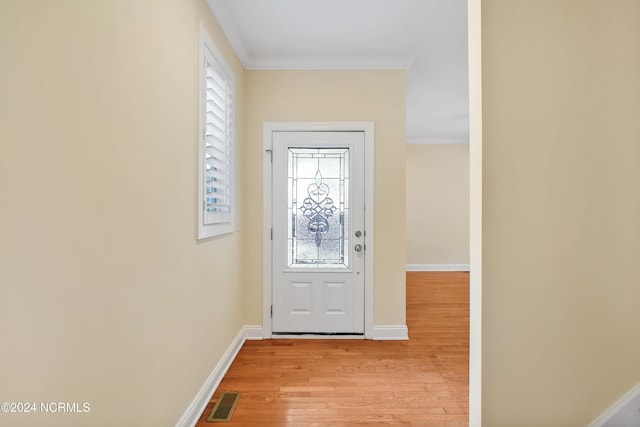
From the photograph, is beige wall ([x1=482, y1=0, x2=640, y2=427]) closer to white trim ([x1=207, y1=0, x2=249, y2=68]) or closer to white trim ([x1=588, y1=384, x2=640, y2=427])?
white trim ([x1=588, y1=384, x2=640, y2=427])

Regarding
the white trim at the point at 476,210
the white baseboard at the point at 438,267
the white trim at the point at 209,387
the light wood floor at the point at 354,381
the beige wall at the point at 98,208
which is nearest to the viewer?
the beige wall at the point at 98,208

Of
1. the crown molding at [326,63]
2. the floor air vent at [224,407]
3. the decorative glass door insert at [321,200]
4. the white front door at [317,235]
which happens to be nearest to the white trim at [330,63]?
the crown molding at [326,63]

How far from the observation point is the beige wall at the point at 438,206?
623 cm

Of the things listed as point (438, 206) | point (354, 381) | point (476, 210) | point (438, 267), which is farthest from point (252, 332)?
point (438, 206)

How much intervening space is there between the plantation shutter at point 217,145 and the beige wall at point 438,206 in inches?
179

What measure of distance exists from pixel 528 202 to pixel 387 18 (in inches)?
71.2

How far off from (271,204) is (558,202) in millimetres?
2252

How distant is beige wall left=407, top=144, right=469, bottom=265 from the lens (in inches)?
245

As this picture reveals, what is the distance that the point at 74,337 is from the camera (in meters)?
0.95

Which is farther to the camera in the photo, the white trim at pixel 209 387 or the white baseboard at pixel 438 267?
the white baseboard at pixel 438 267

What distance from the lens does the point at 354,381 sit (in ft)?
7.33

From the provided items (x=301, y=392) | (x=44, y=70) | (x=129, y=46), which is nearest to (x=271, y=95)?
(x=129, y=46)

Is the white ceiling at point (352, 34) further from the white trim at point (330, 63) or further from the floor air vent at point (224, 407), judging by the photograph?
the floor air vent at point (224, 407)

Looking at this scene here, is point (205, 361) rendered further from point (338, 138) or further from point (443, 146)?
point (443, 146)
